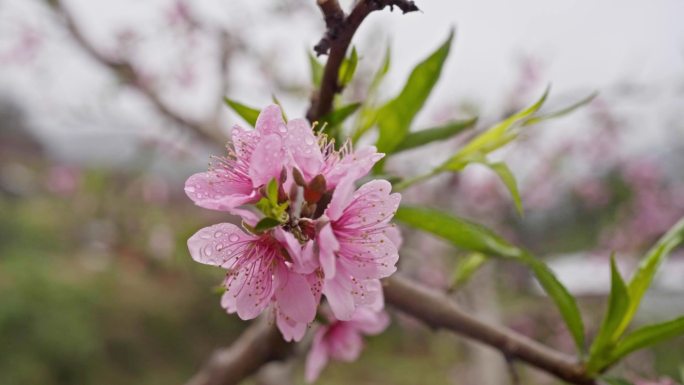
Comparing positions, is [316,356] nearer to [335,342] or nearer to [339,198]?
[335,342]

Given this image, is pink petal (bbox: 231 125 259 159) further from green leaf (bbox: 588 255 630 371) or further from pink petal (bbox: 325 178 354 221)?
green leaf (bbox: 588 255 630 371)

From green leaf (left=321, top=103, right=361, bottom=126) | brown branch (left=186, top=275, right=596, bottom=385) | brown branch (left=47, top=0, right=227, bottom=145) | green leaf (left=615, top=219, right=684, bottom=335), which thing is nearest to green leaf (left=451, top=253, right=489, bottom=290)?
brown branch (left=186, top=275, right=596, bottom=385)

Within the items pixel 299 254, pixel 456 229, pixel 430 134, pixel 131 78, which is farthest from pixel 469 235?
pixel 131 78

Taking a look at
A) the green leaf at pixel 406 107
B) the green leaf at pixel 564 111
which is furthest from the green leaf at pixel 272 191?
the green leaf at pixel 564 111

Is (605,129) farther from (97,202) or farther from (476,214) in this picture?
(97,202)

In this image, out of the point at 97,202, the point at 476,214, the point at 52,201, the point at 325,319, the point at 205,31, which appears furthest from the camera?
the point at 52,201

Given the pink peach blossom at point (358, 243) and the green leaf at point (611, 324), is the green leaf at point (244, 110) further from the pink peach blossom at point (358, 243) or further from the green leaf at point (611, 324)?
the green leaf at point (611, 324)

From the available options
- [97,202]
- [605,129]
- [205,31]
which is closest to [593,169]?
[605,129]
